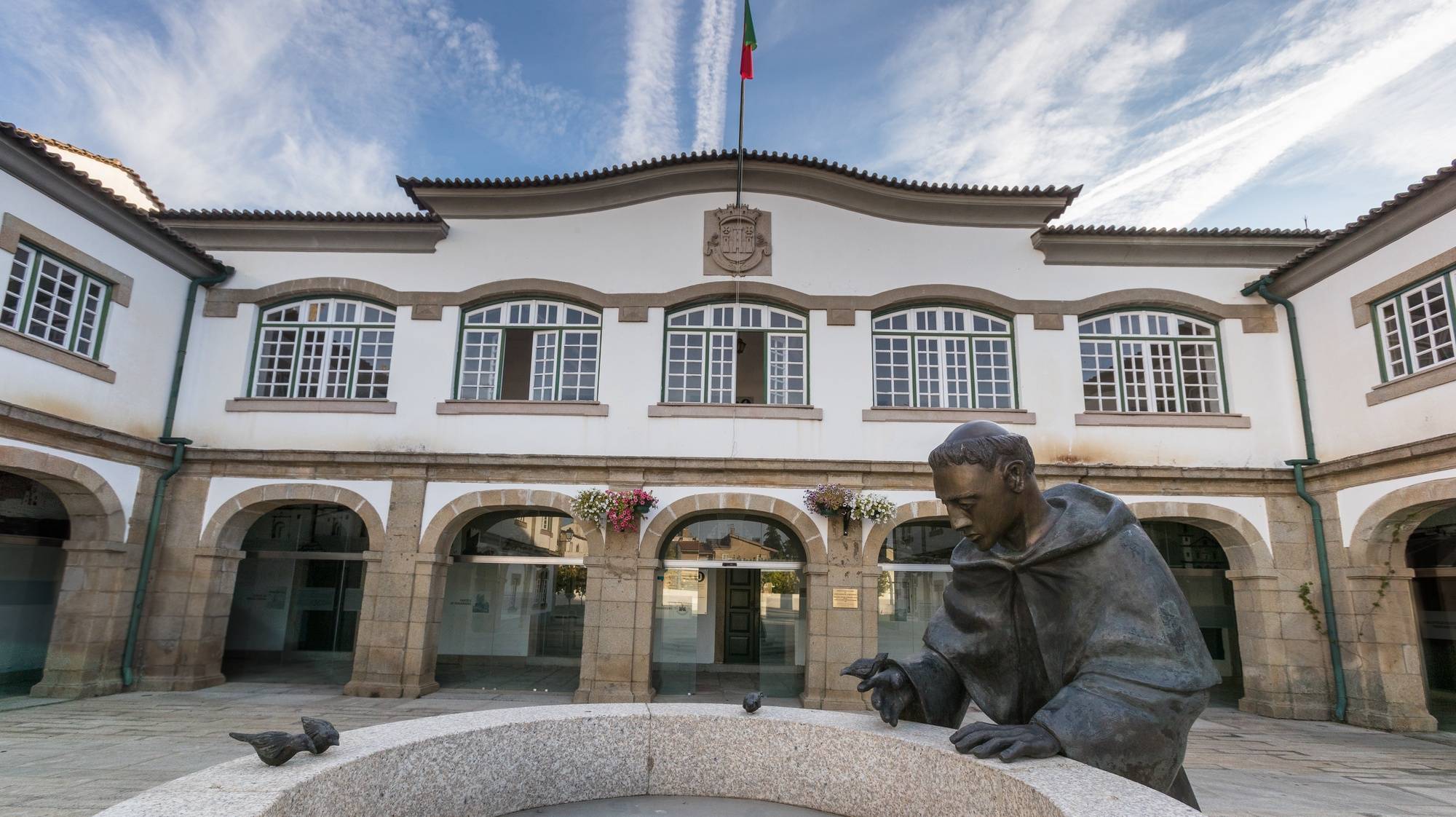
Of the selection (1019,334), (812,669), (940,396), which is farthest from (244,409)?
(1019,334)

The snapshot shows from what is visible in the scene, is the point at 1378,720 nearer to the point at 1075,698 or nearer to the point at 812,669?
the point at 812,669

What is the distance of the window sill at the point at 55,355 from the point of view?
9367 millimetres

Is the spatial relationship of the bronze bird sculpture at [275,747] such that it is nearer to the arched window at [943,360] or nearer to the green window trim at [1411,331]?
the arched window at [943,360]

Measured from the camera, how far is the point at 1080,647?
2375 millimetres

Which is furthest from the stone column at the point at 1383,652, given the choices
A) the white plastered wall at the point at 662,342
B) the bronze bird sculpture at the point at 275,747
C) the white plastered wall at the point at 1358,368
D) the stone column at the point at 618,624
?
the bronze bird sculpture at the point at 275,747

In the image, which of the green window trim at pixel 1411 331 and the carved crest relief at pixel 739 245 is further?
the carved crest relief at pixel 739 245

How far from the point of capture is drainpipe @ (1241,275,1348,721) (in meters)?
10.8

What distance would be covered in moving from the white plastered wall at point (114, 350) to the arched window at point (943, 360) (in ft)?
33.5

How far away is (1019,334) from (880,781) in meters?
10.3

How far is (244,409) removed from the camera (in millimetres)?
11953

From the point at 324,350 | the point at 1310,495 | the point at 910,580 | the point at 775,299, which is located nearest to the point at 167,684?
the point at 324,350

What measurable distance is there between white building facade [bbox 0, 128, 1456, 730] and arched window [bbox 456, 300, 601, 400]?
0.05 meters

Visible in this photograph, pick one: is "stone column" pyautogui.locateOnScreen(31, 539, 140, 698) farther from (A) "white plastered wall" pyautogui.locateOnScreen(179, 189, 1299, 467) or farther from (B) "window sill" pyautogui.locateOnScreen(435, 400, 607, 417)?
(B) "window sill" pyautogui.locateOnScreen(435, 400, 607, 417)

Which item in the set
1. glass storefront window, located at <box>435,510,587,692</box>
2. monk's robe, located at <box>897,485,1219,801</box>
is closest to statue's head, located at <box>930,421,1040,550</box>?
monk's robe, located at <box>897,485,1219,801</box>
